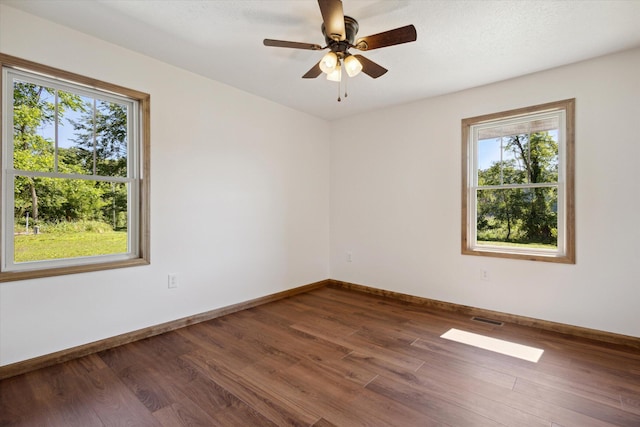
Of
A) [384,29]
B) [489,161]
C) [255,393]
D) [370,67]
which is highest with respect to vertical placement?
[384,29]

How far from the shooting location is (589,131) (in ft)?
9.20

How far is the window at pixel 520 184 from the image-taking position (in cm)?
297

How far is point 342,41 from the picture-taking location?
209 centimetres

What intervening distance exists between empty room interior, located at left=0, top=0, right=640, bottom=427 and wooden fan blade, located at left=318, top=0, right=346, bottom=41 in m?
0.01

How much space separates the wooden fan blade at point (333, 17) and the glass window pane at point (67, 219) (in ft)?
7.43

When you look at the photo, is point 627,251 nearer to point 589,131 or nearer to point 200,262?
point 589,131

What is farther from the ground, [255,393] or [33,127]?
[33,127]

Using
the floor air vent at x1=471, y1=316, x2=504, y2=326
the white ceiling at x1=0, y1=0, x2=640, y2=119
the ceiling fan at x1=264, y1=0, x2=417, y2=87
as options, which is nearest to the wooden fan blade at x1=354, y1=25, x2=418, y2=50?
the ceiling fan at x1=264, y1=0, x2=417, y2=87

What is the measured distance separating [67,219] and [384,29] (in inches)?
117

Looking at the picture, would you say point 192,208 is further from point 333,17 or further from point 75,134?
point 333,17

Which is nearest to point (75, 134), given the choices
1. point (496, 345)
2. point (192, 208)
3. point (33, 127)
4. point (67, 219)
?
point (33, 127)

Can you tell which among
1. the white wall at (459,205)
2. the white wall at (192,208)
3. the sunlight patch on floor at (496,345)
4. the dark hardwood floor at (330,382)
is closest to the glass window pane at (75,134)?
the white wall at (192,208)

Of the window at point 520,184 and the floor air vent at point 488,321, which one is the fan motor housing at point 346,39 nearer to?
the window at point 520,184

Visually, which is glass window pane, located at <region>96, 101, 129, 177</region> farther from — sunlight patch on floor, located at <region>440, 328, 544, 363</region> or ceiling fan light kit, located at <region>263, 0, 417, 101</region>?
sunlight patch on floor, located at <region>440, 328, 544, 363</region>
